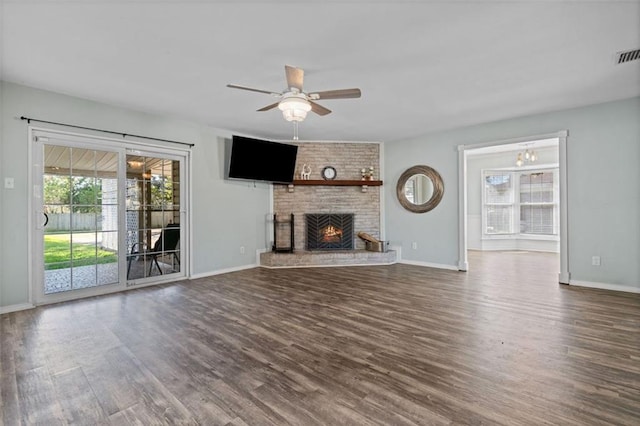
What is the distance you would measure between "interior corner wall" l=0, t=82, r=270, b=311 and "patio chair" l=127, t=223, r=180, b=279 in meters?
0.26

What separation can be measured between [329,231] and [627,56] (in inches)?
192

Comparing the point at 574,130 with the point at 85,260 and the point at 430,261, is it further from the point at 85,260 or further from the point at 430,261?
the point at 85,260

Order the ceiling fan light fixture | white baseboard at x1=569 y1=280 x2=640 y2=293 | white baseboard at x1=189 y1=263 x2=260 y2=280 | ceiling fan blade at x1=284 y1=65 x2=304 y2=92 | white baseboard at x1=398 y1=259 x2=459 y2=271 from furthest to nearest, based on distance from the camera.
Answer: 1. white baseboard at x1=398 y1=259 x2=459 y2=271
2. white baseboard at x1=189 y1=263 x2=260 y2=280
3. white baseboard at x1=569 y1=280 x2=640 y2=293
4. the ceiling fan light fixture
5. ceiling fan blade at x1=284 y1=65 x2=304 y2=92

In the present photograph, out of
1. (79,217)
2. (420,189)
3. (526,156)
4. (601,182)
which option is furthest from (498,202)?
(79,217)

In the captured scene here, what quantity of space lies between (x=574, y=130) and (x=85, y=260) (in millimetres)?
7113

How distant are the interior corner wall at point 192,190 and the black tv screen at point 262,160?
36 centimetres

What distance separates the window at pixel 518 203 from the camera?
8055 millimetres

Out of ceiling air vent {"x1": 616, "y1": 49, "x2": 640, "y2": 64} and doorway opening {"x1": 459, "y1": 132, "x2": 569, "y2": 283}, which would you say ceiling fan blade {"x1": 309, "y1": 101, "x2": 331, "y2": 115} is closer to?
ceiling air vent {"x1": 616, "y1": 49, "x2": 640, "y2": 64}

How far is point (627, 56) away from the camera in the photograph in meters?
2.93

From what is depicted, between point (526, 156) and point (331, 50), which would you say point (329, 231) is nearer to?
point (331, 50)

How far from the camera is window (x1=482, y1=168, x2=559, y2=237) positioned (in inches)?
317

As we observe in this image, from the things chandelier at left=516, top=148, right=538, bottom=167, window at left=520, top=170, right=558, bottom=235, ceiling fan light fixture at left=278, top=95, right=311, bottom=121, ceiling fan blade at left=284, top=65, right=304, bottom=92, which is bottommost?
window at left=520, top=170, right=558, bottom=235

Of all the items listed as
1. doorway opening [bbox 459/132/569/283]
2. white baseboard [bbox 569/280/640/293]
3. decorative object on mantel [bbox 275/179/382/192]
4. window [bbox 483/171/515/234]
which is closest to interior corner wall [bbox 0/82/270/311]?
decorative object on mantel [bbox 275/179/382/192]

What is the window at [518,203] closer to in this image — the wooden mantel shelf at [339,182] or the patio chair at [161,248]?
the wooden mantel shelf at [339,182]
